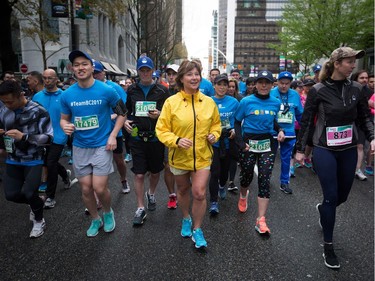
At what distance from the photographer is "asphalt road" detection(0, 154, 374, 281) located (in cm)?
303

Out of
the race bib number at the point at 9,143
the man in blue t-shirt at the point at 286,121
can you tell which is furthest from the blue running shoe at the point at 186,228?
the man in blue t-shirt at the point at 286,121

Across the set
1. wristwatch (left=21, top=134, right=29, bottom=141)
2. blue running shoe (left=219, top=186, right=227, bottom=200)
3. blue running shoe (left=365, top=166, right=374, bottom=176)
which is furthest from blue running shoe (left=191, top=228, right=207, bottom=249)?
blue running shoe (left=365, top=166, right=374, bottom=176)

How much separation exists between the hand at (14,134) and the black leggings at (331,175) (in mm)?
3247

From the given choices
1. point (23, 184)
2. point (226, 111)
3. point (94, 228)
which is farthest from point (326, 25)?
point (23, 184)

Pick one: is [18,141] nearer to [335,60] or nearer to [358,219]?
[335,60]

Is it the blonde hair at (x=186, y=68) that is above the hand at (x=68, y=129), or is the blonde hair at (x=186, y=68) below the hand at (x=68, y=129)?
above

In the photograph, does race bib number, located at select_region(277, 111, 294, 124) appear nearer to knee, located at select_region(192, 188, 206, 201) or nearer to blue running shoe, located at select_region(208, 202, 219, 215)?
blue running shoe, located at select_region(208, 202, 219, 215)

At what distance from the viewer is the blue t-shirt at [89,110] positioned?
353 cm

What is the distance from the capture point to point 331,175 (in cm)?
318

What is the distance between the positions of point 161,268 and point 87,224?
4.97 feet

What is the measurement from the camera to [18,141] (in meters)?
3.68

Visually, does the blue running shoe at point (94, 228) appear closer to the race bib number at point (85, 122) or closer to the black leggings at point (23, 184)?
the black leggings at point (23, 184)

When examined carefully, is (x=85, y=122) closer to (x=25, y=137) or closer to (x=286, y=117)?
(x=25, y=137)

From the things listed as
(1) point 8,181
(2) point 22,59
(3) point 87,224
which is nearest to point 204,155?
(3) point 87,224
